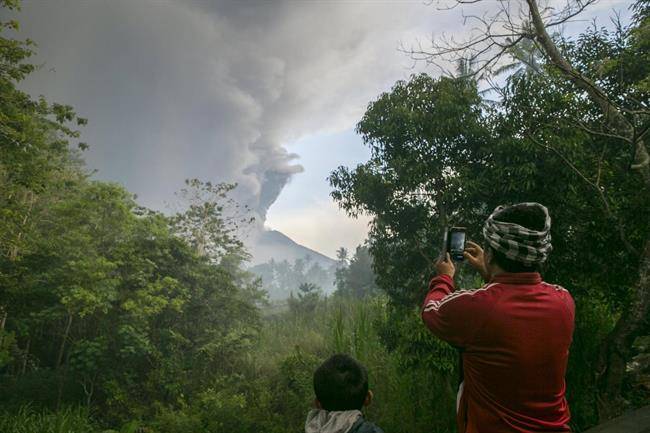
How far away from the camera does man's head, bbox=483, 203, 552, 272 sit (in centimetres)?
130

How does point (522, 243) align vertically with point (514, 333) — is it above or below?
above

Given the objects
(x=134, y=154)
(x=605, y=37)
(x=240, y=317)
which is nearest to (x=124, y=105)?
(x=134, y=154)

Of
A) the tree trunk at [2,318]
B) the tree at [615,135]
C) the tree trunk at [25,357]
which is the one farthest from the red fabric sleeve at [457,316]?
the tree trunk at [25,357]

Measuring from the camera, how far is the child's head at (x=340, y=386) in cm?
159

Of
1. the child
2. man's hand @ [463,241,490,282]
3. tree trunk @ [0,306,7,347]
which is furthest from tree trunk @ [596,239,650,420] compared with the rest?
tree trunk @ [0,306,7,347]

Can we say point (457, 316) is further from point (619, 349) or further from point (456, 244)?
point (619, 349)

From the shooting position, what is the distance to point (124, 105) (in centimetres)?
11081

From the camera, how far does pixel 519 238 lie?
1.32 meters

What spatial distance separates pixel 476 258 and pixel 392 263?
6.66m

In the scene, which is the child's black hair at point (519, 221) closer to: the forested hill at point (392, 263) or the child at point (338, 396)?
the child at point (338, 396)

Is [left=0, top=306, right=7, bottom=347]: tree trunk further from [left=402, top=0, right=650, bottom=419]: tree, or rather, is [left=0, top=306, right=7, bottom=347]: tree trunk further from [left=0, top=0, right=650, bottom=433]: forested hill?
[left=402, top=0, right=650, bottom=419]: tree

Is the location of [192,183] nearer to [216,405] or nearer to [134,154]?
[216,405]

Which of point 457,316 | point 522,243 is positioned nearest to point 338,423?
point 457,316

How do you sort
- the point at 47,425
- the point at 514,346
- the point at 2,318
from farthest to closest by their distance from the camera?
the point at 2,318 < the point at 47,425 < the point at 514,346
